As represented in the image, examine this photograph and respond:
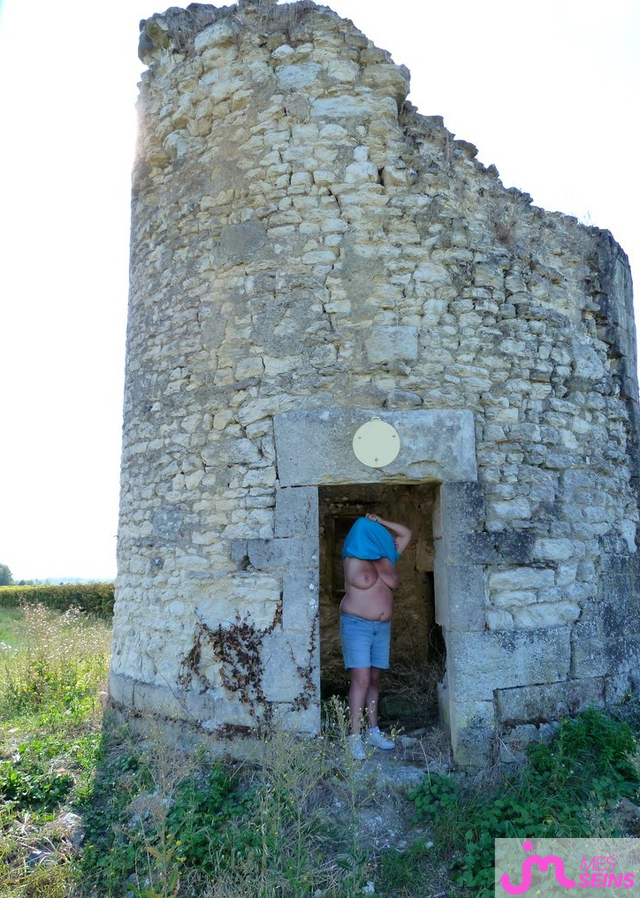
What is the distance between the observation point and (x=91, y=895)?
3.52 metres

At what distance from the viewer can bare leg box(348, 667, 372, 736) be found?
4641mm

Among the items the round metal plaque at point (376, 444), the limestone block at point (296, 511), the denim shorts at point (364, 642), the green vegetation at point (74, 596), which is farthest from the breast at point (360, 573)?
the green vegetation at point (74, 596)

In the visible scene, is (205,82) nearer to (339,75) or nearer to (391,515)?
(339,75)

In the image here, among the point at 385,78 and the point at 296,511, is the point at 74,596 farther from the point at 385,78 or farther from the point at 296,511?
the point at 385,78

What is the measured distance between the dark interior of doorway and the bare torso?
1.67 m

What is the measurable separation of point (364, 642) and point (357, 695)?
361mm

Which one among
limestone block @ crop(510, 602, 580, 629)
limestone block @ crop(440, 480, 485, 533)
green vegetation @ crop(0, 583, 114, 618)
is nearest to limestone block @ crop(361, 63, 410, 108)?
limestone block @ crop(440, 480, 485, 533)

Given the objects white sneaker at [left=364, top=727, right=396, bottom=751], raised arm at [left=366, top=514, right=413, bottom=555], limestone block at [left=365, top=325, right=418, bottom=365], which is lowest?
white sneaker at [left=364, top=727, right=396, bottom=751]


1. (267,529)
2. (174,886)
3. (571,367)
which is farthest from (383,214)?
(174,886)

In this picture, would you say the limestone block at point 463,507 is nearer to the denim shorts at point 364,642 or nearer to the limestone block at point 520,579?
the limestone block at point 520,579

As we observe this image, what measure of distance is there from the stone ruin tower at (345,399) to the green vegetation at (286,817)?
29 centimetres

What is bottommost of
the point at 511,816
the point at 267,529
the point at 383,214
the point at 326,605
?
the point at 511,816

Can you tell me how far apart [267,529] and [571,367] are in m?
2.61

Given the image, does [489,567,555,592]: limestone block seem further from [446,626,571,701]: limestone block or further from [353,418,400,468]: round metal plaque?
[353,418,400,468]: round metal plaque
